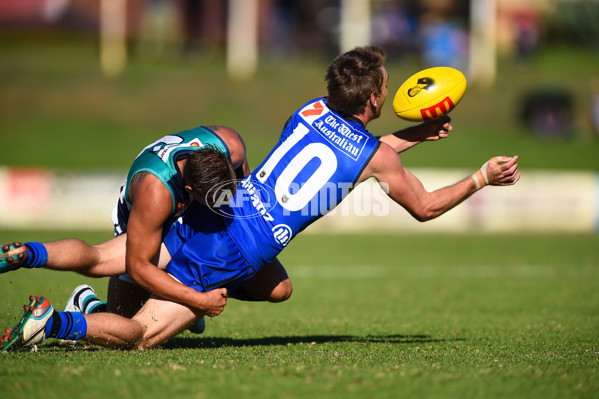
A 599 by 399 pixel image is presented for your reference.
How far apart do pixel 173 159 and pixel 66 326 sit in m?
1.39

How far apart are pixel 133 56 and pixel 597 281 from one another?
81.0 feet

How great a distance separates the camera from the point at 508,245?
1519cm

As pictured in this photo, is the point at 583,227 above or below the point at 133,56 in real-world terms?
below

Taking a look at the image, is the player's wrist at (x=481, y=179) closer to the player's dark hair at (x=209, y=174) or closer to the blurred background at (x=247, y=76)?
the player's dark hair at (x=209, y=174)

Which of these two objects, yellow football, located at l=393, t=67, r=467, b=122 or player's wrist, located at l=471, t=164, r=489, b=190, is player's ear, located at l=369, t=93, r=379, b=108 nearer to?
yellow football, located at l=393, t=67, r=467, b=122

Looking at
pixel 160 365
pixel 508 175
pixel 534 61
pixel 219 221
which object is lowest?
pixel 160 365

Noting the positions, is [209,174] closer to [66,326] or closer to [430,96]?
[66,326]

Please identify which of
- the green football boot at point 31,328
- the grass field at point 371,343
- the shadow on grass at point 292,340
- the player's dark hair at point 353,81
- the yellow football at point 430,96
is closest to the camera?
the grass field at point 371,343

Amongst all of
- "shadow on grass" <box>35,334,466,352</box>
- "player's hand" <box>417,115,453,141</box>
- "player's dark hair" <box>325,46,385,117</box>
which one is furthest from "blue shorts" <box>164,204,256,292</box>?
"player's hand" <box>417,115,453,141</box>

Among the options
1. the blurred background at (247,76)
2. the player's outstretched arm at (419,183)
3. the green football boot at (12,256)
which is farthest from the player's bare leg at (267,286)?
the blurred background at (247,76)

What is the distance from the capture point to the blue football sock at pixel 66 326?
4855 millimetres

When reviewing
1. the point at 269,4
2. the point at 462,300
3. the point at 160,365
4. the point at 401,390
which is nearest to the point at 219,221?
the point at 160,365

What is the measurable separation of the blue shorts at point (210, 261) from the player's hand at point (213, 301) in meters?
0.12

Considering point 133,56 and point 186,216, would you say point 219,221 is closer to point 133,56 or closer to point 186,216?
point 186,216
